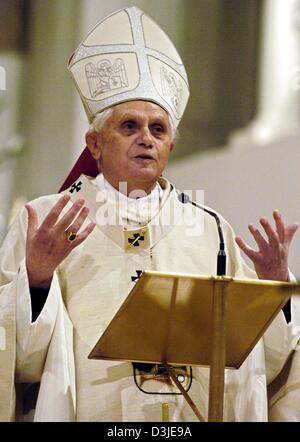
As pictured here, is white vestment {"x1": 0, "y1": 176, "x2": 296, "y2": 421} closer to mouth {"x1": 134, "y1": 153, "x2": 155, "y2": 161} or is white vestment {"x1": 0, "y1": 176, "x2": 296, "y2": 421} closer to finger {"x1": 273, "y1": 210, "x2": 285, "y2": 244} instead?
mouth {"x1": 134, "y1": 153, "x2": 155, "y2": 161}

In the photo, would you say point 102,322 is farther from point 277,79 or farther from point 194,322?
point 277,79

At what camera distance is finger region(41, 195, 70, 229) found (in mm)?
3430

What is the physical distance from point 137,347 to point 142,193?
0.77 metres

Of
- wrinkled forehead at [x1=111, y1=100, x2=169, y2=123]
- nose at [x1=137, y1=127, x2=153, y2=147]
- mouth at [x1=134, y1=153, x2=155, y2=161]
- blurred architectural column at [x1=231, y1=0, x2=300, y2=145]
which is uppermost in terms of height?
blurred architectural column at [x1=231, y1=0, x2=300, y2=145]

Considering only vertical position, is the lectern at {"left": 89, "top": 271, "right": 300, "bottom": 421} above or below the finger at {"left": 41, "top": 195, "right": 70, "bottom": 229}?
below

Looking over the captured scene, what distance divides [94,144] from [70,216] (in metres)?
0.79

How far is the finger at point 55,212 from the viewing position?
3.43m

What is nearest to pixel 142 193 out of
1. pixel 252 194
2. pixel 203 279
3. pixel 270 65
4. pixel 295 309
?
pixel 295 309

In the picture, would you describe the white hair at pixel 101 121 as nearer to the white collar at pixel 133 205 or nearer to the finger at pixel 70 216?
the white collar at pixel 133 205

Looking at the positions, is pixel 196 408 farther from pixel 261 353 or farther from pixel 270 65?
pixel 270 65

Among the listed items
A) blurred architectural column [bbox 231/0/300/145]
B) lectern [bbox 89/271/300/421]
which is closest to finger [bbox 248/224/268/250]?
lectern [bbox 89/271/300/421]

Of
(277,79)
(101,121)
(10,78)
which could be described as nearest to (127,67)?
(101,121)

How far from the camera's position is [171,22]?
6625 millimetres
